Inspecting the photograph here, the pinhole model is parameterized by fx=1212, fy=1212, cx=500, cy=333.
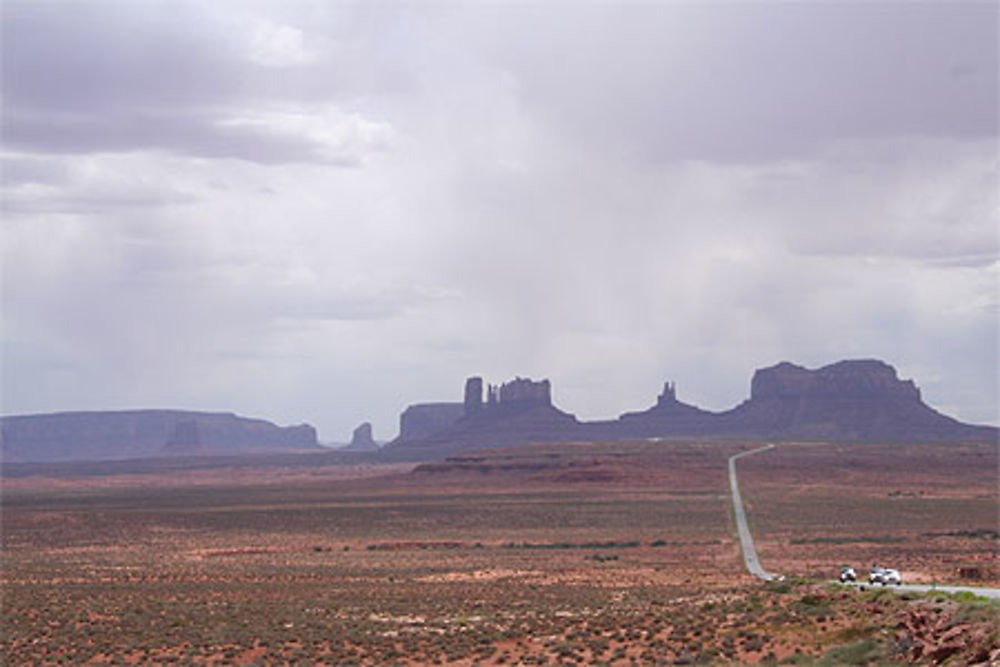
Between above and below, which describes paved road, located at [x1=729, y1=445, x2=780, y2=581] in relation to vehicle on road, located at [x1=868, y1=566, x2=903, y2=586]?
below

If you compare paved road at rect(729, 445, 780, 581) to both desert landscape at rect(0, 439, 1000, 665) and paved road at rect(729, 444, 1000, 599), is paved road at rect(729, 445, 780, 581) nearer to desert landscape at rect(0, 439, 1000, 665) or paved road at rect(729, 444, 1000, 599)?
paved road at rect(729, 444, 1000, 599)

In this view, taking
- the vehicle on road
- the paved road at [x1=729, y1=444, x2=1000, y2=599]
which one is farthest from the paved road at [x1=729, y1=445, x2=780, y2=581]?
the vehicle on road

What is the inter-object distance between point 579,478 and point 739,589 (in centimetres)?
11399

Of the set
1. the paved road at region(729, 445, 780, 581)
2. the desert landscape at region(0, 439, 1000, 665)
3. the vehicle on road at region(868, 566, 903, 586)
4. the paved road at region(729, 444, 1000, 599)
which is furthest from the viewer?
the paved road at region(729, 445, 780, 581)

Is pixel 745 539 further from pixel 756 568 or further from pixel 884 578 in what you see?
pixel 884 578

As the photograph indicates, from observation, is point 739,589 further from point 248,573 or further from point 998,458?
point 998,458

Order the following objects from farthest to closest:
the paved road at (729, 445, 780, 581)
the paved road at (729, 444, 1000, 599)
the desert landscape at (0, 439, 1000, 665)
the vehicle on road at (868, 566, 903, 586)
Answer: the paved road at (729, 445, 780, 581) → the vehicle on road at (868, 566, 903, 586) → the paved road at (729, 444, 1000, 599) → the desert landscape at (0, 439, 1000, 665)

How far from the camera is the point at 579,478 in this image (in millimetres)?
159125

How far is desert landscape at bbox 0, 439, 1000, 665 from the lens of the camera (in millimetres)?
32469

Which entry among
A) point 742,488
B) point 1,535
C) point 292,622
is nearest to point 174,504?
point 1,535

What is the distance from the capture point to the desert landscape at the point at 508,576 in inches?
1278

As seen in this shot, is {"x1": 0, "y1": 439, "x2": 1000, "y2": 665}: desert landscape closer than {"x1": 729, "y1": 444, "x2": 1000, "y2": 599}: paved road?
Yes

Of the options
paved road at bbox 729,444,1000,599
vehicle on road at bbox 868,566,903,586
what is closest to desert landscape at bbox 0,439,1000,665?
paved road at bbox 729,444,1000,599

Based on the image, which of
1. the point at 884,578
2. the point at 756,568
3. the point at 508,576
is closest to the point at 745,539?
the point at 756,568
